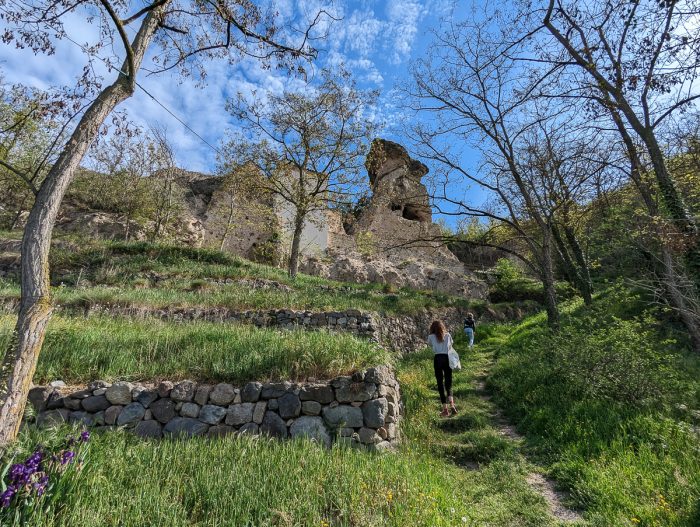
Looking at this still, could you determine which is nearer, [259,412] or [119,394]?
[119,394]

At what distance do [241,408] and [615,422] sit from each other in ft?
16.7

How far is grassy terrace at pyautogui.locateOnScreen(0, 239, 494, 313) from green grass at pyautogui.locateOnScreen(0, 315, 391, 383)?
3.35 meters

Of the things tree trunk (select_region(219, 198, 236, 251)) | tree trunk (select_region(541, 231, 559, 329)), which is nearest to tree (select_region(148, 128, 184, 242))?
tree trunk (select_region(219, 198, 236, 251))

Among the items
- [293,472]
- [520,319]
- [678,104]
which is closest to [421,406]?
[293,472]

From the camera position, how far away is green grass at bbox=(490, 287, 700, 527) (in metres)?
3.30

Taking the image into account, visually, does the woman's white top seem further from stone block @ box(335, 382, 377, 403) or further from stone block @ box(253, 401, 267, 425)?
stone block @ box(253, 401, 267, 425)

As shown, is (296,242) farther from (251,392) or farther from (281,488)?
(281,488)

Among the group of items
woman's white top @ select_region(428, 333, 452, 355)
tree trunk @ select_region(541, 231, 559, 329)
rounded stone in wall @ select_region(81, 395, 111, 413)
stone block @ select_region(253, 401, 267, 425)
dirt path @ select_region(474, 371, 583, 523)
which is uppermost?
tree trunk @ select_region(541, 231, 559, 329)

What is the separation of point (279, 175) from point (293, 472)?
13.9 m

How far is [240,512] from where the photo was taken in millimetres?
2625

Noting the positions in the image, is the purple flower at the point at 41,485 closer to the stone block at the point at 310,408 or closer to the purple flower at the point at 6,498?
the purple flower at the point at 6,498

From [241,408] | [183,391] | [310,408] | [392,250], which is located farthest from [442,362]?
[392,250]

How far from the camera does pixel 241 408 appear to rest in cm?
479

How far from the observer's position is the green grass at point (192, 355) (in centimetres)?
516
